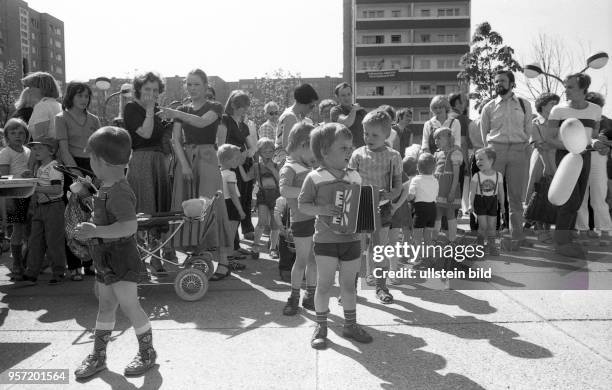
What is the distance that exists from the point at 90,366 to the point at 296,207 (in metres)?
1.92

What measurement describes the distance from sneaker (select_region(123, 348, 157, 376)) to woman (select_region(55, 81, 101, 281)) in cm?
283

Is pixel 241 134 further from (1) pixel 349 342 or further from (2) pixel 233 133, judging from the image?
(1) pixel 349 342

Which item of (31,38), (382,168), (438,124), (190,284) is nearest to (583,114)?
(438,124)

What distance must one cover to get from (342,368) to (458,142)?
5319 mm

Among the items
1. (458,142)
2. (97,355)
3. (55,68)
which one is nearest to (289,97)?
(55,68)

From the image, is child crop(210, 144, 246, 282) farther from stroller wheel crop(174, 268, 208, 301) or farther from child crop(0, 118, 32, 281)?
child crop(0, 118, 32, 281)

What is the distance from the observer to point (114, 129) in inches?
127

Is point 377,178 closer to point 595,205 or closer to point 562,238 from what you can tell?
point 562,238

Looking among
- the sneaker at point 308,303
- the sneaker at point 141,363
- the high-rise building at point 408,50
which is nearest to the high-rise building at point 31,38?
the high-rise building at point 408,50

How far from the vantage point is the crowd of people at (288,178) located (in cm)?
334

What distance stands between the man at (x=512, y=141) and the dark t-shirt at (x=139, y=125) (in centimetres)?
436

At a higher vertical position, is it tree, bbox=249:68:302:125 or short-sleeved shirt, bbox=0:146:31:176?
tree, bbox=249:68:302:125

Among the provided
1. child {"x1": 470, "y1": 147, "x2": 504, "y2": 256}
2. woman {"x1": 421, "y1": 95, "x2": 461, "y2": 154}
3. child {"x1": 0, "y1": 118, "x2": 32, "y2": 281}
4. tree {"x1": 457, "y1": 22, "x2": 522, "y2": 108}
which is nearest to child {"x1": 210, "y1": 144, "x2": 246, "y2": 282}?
child {"x1": 0, "y1": 118, "x2": 32, "y2": 281}

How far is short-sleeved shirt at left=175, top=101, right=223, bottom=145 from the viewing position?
553 centimetres
